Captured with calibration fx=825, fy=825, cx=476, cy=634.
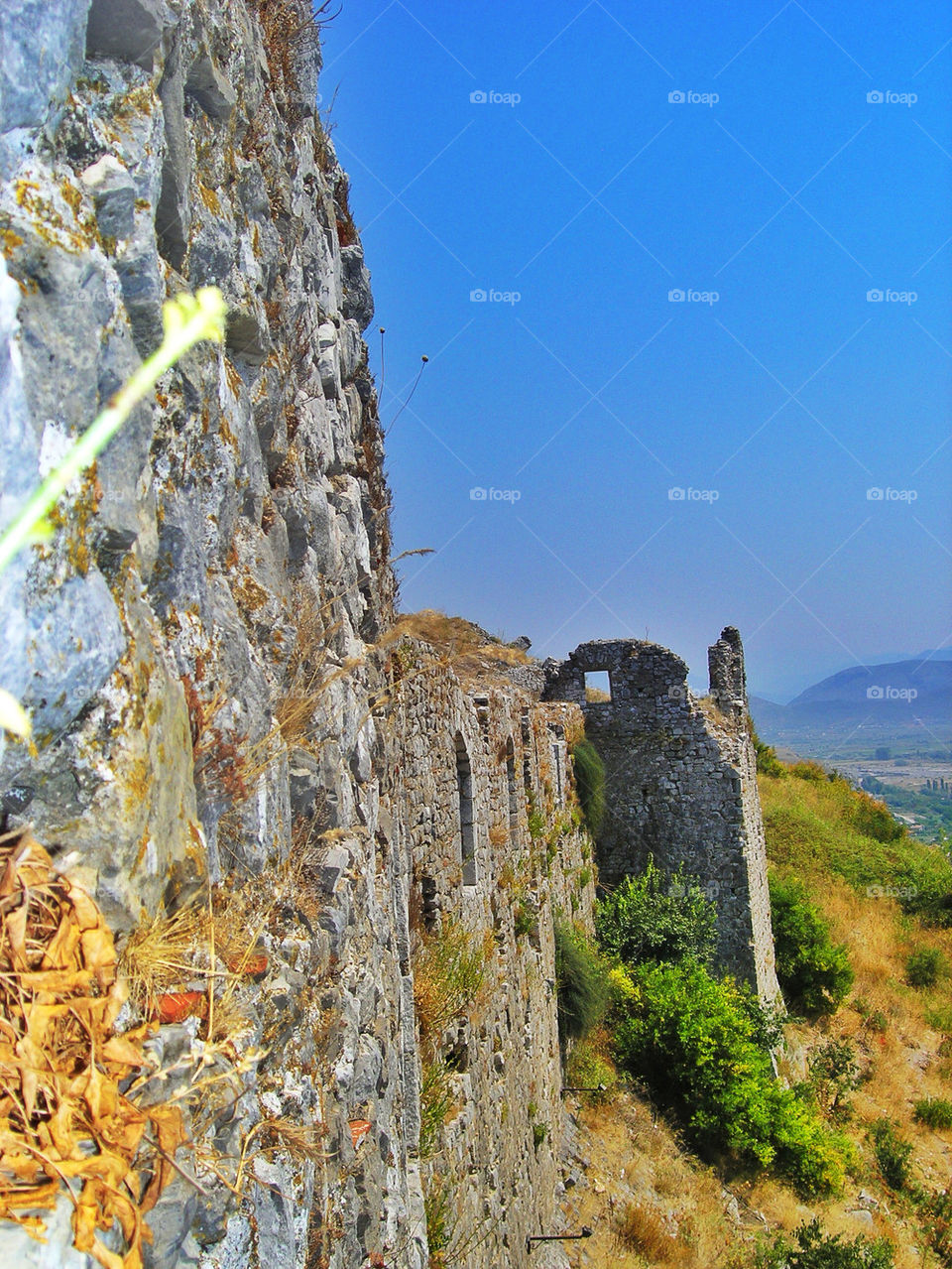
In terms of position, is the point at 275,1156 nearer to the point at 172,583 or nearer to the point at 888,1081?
the point at 172,583

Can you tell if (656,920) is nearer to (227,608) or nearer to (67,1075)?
(227,608)

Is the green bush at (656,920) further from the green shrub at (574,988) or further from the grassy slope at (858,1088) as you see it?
the grassy slope at (858,1088)

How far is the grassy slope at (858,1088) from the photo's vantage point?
9250 mm

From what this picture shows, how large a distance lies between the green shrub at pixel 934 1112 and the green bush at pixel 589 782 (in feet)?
22.1

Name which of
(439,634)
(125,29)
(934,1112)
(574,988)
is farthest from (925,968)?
(125,29)

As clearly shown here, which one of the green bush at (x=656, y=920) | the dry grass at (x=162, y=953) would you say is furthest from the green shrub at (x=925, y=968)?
the dry grass at (x=162, y=953)

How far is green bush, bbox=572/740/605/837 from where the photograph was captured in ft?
46.9

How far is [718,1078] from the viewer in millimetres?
11383

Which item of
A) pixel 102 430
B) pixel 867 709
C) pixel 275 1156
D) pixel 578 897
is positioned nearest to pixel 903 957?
pixel 578 897

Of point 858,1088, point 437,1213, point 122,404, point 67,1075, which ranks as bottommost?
point 858,1088

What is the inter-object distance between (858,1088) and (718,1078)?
4117 millimetres

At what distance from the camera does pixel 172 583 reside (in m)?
2.38

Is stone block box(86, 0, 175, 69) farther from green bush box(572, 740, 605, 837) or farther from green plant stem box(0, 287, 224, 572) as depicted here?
green bush box(572, 740, 605, 837)

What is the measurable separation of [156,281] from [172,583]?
0.81 meters
